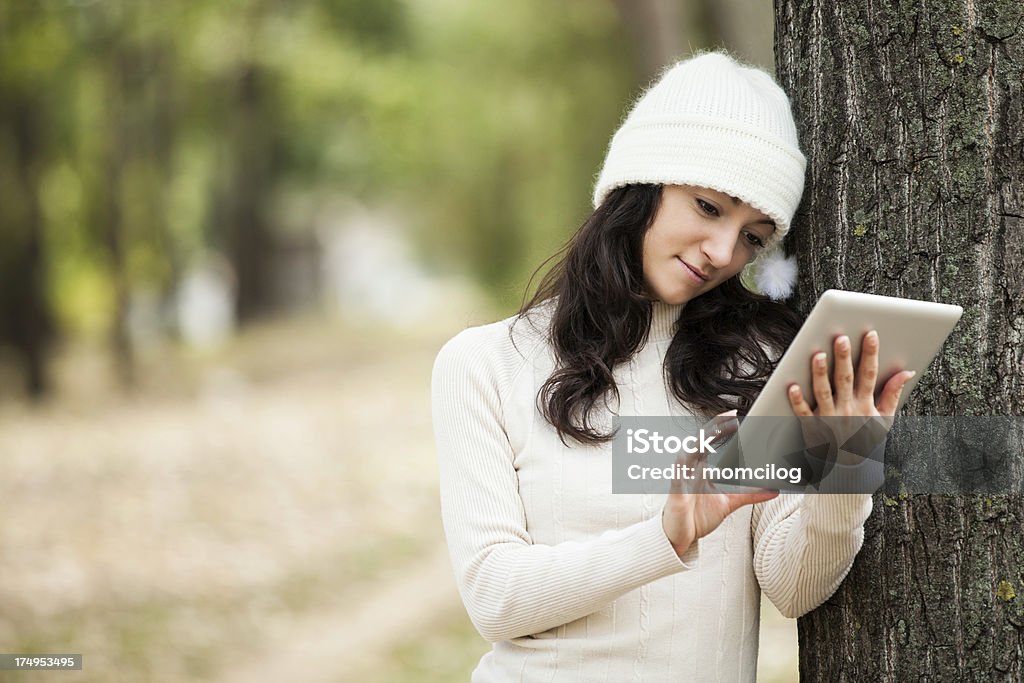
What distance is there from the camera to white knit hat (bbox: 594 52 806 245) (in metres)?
2.47

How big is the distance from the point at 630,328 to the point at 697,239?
0.91ft

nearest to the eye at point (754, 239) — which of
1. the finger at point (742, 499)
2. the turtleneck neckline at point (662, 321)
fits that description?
the turtleneck neckline at point (662, 321)

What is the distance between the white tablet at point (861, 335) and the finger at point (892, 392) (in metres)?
0.02

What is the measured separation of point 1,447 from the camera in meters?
11.8

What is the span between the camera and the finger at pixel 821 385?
1980mm

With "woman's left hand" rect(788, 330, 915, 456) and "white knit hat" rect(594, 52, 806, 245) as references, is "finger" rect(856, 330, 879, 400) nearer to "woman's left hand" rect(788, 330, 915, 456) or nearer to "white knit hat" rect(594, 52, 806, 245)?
"woman's left hand" rect(788, 330, 915, 456)

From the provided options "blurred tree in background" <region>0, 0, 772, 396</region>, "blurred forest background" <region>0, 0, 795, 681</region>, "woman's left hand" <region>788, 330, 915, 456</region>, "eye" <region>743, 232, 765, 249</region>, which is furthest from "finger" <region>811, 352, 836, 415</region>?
"blurred tree in background" <region>0, 0, 772, 396</region>

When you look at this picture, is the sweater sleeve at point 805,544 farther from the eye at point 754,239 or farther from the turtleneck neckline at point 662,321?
the eye at point 754,239

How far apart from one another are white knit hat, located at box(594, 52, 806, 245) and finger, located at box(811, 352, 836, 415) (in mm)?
581

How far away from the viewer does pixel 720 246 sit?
2.50 metres

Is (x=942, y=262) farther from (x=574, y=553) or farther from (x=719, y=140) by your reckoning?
(x=574, y=553)

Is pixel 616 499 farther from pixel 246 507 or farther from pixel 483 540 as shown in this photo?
pixel 246 507

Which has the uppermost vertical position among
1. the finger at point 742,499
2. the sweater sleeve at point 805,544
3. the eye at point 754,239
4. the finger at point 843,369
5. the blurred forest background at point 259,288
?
the blurred forest background at point 259,288

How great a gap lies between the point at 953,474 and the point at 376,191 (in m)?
20.1
